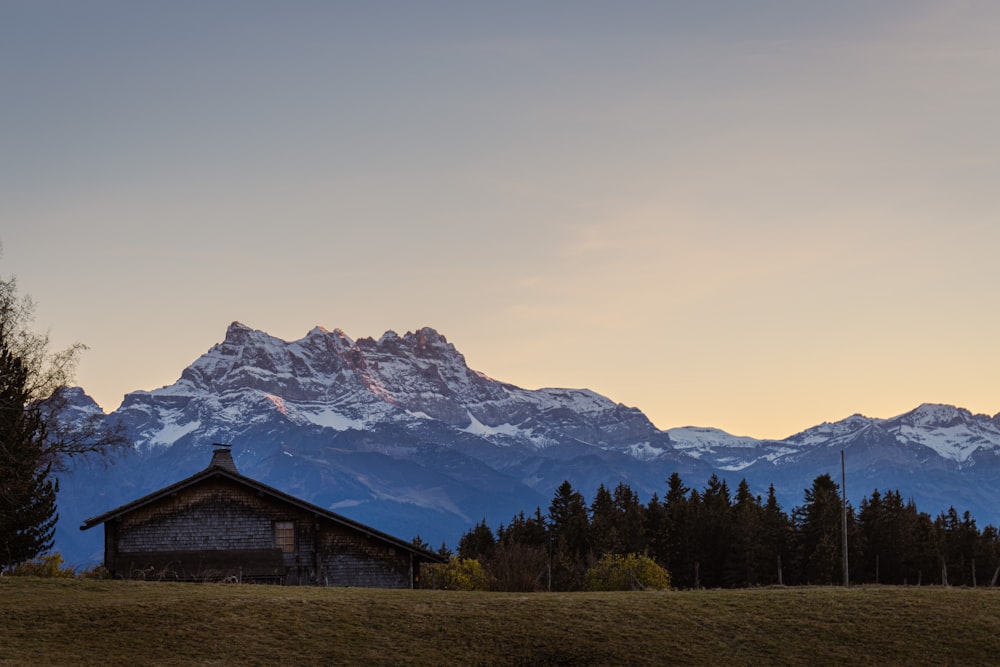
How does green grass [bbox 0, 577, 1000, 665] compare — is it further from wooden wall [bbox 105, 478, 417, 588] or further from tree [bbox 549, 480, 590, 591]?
tree [bbox 549, 480, 590, 591]

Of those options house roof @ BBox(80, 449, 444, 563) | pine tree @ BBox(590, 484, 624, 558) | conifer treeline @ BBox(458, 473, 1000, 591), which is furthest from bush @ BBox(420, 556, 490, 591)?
house roof @ BBox(80, 449, 444, 563)

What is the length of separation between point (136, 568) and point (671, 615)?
85.5 feet

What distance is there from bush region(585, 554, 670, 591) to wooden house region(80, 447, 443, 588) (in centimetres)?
4601

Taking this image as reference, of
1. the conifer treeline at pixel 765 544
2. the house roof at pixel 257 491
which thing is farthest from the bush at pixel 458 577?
the house roof at pixel 257 491

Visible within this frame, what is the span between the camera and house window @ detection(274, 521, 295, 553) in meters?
57.2

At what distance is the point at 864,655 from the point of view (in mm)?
38219

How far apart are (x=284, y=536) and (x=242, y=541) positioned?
75.9 inches

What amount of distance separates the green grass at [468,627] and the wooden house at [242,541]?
11.2 metres

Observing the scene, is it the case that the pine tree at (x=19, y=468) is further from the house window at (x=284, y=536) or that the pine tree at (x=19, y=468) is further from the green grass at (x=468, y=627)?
the green grass at (x=468, y=627)

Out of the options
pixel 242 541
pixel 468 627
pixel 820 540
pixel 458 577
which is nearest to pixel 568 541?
pixel 820 540

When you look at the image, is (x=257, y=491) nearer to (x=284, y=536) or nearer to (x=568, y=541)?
(x=284, y=536)

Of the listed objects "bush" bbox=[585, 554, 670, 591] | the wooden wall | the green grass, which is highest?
the wooden wall

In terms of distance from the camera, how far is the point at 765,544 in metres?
125

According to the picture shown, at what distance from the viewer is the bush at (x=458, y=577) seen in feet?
326
